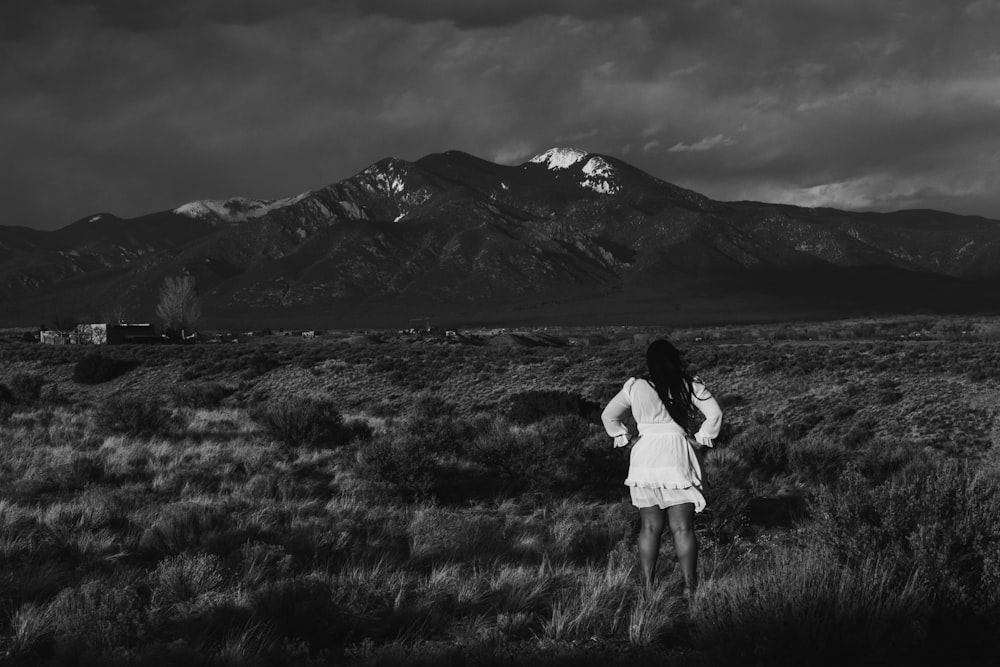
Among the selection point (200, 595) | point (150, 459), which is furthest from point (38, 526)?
point (150, 459)

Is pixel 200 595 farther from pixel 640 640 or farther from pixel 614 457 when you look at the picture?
pixel 614 457

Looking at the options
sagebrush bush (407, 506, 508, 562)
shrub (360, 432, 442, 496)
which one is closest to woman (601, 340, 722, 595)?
sagebrush bush (407, 506, 508, 562)

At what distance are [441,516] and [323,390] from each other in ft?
80.0

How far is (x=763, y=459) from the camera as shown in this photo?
12094mm

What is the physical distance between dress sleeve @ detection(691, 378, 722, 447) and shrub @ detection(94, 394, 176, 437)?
476 inches

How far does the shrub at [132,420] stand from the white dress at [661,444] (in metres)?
11.7

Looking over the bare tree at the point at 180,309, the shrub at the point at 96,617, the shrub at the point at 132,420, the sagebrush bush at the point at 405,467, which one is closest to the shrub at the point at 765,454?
the sagebrush bush at the point at 405,467

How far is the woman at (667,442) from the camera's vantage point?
521 cm

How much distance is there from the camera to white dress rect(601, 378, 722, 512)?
17.0 ft

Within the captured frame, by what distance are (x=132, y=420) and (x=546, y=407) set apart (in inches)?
449

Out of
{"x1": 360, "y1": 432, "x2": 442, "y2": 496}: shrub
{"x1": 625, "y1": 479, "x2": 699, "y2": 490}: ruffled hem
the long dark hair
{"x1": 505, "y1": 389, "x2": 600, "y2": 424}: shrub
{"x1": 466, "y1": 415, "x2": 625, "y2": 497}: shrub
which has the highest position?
the long dark hair

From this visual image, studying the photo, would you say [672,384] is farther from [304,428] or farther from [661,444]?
[304,428]

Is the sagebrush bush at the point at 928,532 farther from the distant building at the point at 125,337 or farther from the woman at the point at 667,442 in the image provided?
the distant building at the point at 125,337

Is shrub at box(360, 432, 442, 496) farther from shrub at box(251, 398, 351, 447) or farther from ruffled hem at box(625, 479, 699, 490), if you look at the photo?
→ ruffled hem at box(625, 479, 699, 490)
